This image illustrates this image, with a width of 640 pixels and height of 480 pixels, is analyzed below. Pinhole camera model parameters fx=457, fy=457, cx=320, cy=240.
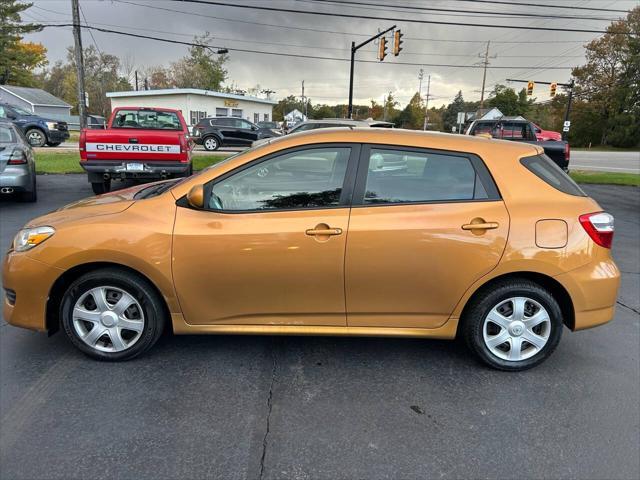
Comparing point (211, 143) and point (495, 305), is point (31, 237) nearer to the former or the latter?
point (495, 305)

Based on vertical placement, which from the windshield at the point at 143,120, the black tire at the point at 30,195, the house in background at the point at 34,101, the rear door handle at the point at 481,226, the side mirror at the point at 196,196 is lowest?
the black tire at the point at 30,195

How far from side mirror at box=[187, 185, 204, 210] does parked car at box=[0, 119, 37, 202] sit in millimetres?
6867

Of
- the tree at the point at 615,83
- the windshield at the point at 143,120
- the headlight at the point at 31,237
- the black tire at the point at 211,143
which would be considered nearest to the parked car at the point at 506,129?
the windshield at the point at 143,120

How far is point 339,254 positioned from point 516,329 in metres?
1.37

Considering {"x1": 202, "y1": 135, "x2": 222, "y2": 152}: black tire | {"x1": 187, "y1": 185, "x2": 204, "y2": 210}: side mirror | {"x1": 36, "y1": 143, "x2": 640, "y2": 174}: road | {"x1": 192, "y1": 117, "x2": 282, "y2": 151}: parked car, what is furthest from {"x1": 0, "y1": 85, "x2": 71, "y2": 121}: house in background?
{"x1": 187, "y1": 185, "x2": 204, "y2": 210}: side mirror

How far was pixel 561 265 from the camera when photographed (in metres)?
3.07

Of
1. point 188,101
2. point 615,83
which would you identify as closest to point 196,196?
point 188,101

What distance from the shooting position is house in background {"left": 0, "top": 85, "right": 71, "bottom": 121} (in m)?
44.7

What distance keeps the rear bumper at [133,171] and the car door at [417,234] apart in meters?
6.72

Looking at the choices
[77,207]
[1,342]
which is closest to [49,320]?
[1,342]

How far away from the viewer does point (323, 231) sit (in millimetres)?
2990

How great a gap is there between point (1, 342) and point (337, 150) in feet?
9.62

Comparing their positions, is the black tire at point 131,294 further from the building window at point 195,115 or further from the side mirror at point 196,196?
→ the building window at point 195,115

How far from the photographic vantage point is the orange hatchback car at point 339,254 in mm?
3021
